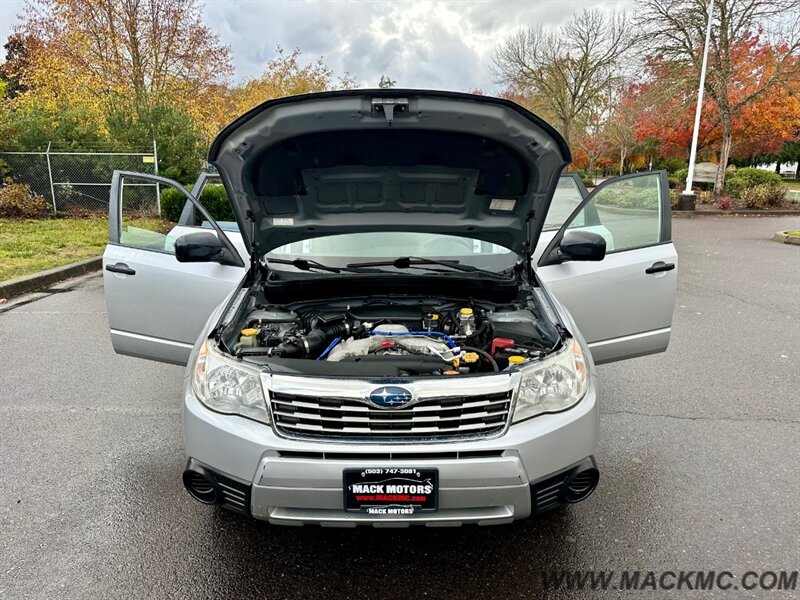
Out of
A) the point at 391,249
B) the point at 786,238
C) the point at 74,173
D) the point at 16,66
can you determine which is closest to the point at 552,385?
the point at 391,249

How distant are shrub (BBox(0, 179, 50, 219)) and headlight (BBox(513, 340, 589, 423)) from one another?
1568cm

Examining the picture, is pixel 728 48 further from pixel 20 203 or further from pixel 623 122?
pixel 20 203

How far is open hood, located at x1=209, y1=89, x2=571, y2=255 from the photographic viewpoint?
2.53 metres

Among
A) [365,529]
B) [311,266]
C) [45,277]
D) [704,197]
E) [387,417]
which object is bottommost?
[365,529]

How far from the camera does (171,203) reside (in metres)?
13.0

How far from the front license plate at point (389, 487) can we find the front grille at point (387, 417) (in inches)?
5.2

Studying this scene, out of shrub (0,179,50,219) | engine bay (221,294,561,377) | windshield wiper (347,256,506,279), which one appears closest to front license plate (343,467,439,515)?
engine bay (221,294,561,377)

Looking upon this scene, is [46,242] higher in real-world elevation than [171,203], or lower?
lower

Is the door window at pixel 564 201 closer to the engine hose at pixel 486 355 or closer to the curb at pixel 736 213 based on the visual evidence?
the engine hose at pixel 486 355

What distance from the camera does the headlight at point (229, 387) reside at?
2191mm

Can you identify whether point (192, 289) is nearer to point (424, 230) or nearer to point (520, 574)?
point (424, 230)

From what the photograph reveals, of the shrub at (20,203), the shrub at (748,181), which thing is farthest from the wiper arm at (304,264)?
the shrub at (748,181)

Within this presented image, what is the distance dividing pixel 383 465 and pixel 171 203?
489 inches

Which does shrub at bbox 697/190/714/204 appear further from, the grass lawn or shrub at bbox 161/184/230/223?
the grass lawn
